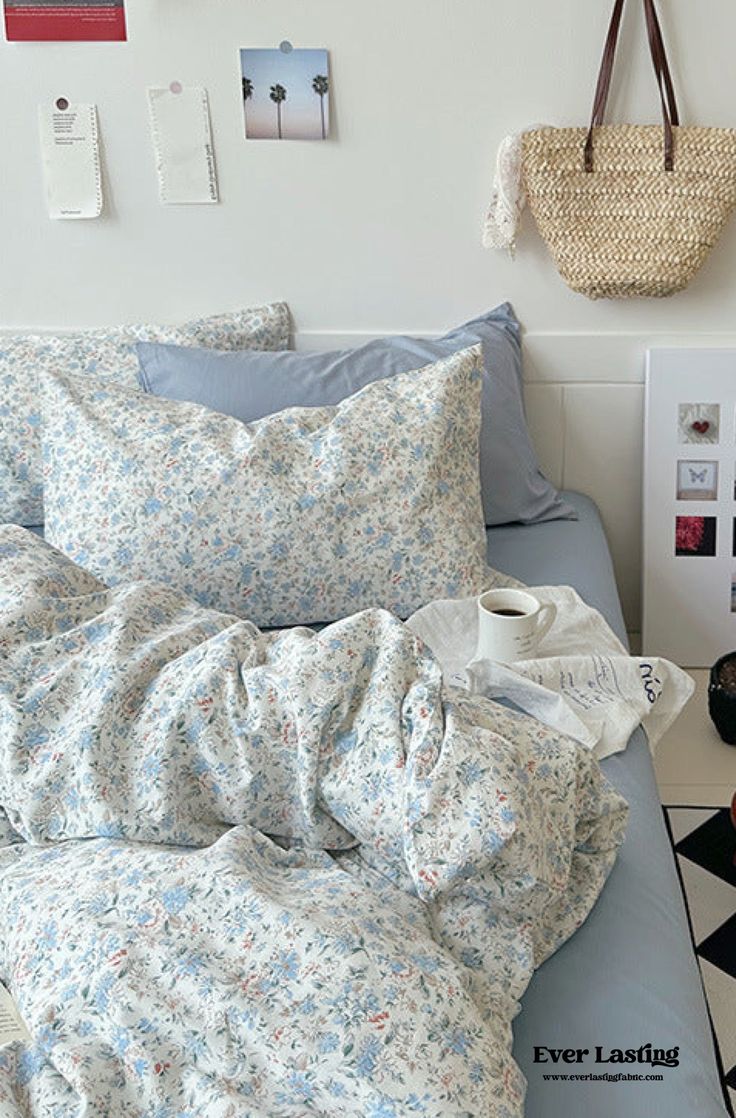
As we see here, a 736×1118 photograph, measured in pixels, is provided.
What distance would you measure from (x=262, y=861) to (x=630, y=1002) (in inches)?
14.0

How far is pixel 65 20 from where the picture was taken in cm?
202

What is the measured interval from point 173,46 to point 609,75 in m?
0.69

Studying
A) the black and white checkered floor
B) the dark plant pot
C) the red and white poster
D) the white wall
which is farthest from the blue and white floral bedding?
the red and white poster

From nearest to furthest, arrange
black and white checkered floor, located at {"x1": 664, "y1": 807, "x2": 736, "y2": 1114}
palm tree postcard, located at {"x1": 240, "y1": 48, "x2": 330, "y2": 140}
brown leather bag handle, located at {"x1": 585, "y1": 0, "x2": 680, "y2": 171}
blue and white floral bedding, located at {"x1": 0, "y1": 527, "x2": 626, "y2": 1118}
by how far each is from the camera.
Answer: blue and white floral bedding, located at {"x1": 0, "y1": 527, "x2": 626, "y2": 1118}, black and white checkered floor, located at {"x1": 664, "y1": 807, "x2": 736, "y2": 1114}, brown leather bag handle, located at {"x1": 585, "y1": 0, "x2": 680, "y2": 171}, palm tree postcard, located at {"x1": 240, "y1": 48, "x2": 330, "y2": 140}

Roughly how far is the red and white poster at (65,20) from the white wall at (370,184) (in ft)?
0.07

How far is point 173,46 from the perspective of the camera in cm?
203

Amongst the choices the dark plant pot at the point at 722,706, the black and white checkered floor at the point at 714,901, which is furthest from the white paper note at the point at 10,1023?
the dark plant pot at the point at 722,706

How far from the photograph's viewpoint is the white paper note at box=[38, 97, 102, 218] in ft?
6.86

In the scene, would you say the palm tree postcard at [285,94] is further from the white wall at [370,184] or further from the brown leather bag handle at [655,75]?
the brown leather bag handle at [655,75]

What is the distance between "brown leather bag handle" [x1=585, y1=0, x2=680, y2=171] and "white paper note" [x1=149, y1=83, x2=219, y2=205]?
618 millimetres

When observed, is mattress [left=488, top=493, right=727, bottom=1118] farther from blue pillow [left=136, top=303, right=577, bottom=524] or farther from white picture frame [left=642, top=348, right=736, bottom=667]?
white picture frame [left=642, top=348, right=736, bottom=667]

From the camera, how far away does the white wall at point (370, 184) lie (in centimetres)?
198

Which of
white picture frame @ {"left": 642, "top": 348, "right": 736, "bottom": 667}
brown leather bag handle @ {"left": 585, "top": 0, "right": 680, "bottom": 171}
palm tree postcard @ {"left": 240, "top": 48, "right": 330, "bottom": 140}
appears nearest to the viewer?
brown leather bag handle @ {"left": 585, "top": 0, "right": 680, "bottom": 171}

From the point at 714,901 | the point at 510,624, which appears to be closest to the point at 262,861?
the point at 510,624
